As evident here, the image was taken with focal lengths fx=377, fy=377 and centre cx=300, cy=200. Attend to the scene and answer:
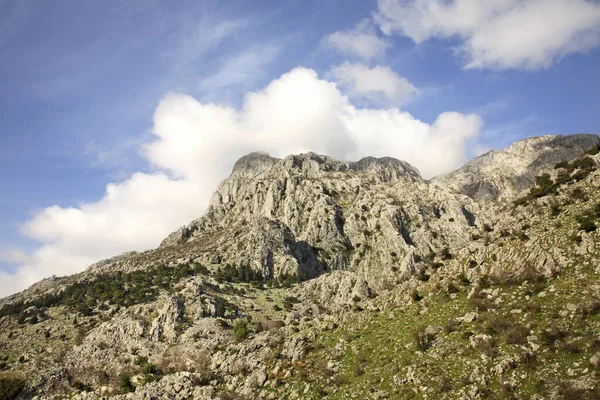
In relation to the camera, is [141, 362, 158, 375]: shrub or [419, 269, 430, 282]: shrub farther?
[141, 362, 158, 375]: shrub

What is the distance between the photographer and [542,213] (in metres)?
34.9

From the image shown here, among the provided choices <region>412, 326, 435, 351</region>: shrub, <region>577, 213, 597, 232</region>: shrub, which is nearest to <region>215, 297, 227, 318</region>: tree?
<region>412, 326, 435, 351</region>: shrub

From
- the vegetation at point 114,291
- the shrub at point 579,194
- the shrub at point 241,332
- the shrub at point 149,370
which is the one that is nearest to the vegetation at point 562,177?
the shrub at point 579,194

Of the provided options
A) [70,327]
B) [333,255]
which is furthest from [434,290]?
[333,255]

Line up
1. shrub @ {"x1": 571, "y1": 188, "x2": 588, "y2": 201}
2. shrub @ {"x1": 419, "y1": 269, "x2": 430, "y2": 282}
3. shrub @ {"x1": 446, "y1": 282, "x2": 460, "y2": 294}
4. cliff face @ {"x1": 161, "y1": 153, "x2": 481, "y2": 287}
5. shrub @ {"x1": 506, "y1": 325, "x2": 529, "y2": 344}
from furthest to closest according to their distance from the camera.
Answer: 1. cliff face @ {"x1": 161, "y1": 153, "x2": 481, "y2": 287}
2. shrub @ {"x1": 419, "y1": 269, "x2": 430, "y2": 282}
3. shrub @ {"x1": 446, "y1": 282, "x2": 460, "y2": 294}
4. shrub @ {"x1": 571, "y1": 188, "x2": 588, "y2": 201}
5. shrub @ {"x1": 506, "y1": 325, "x2": 529, "y2": 344}

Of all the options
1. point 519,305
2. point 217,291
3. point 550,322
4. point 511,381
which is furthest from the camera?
point 217,291

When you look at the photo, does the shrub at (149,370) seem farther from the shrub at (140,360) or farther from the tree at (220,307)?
the tree at (220,307)

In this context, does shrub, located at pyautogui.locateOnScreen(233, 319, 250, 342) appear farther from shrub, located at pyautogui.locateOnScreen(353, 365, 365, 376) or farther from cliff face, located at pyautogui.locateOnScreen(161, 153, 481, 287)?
cliff face, located at pyautogui.locateOnScreen(161, 153, 481, 287)

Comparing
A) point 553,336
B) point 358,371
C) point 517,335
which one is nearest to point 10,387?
point 358,371

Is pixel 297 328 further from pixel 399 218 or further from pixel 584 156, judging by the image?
pixel 399 218

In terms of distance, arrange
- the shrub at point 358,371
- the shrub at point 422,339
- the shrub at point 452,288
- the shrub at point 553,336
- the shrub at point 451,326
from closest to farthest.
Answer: the shrub at point 553,336
the shrub at point 422,339
the shrub at point 451,326
the shrub at point 358,371
the shrub at point 452,288

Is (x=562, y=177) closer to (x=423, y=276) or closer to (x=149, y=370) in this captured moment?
(x=423, y=276)

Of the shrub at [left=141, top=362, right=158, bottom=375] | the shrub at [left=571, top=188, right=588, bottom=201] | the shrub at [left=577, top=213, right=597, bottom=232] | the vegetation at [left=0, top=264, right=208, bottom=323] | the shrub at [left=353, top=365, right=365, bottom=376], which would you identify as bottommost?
the shrub at [left=353, top=365, right=365, bottom=376]

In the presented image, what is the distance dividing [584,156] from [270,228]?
123m
